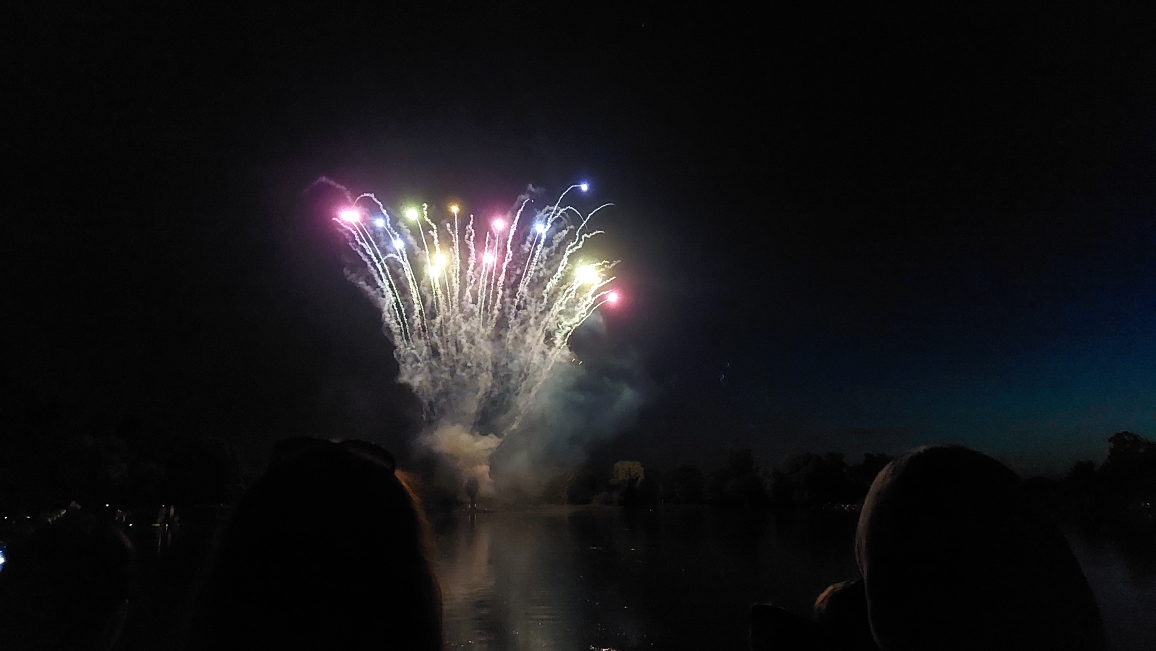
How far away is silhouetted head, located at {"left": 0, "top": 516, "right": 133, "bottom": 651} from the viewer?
5.96 feet

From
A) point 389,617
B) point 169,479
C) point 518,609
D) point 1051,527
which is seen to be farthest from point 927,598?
point 169,479

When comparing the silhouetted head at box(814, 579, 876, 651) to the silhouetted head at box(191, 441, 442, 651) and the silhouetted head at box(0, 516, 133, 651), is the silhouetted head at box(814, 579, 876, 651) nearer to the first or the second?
the silhouetted head at box(191, 441, 442, 651)

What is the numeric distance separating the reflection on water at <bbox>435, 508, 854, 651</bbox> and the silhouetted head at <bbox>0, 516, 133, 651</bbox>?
1735 millimetres

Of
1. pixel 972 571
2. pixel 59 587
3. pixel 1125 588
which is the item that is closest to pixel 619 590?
pixel 1125 588

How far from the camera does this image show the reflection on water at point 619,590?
11.9 m

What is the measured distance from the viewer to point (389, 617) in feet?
4.46

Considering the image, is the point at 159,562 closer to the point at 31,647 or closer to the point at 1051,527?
the point at 31,647

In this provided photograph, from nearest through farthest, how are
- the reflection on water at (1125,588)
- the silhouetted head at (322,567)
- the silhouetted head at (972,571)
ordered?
the silhouetted head at (322,567)
the silhouetted head at (972,571)
the reflection on water at (1125,588)

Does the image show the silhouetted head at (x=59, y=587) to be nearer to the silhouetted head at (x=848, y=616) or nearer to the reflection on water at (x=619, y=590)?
the reflection on water at (x=619, y=590)

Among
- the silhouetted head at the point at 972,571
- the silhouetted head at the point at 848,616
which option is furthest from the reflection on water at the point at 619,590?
the silhouetted head at the point at 972,571

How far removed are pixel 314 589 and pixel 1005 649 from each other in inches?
68.3

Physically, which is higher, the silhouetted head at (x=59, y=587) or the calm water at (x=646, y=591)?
the silhouetted head at (x=59, y=587)

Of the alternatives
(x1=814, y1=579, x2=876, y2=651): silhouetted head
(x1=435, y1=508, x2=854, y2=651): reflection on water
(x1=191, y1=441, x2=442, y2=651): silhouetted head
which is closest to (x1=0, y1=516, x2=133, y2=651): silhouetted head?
(x1=191, y1=441, x2=442, y2=651): silhouetted head

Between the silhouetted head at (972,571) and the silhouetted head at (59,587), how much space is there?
84.1 inches
